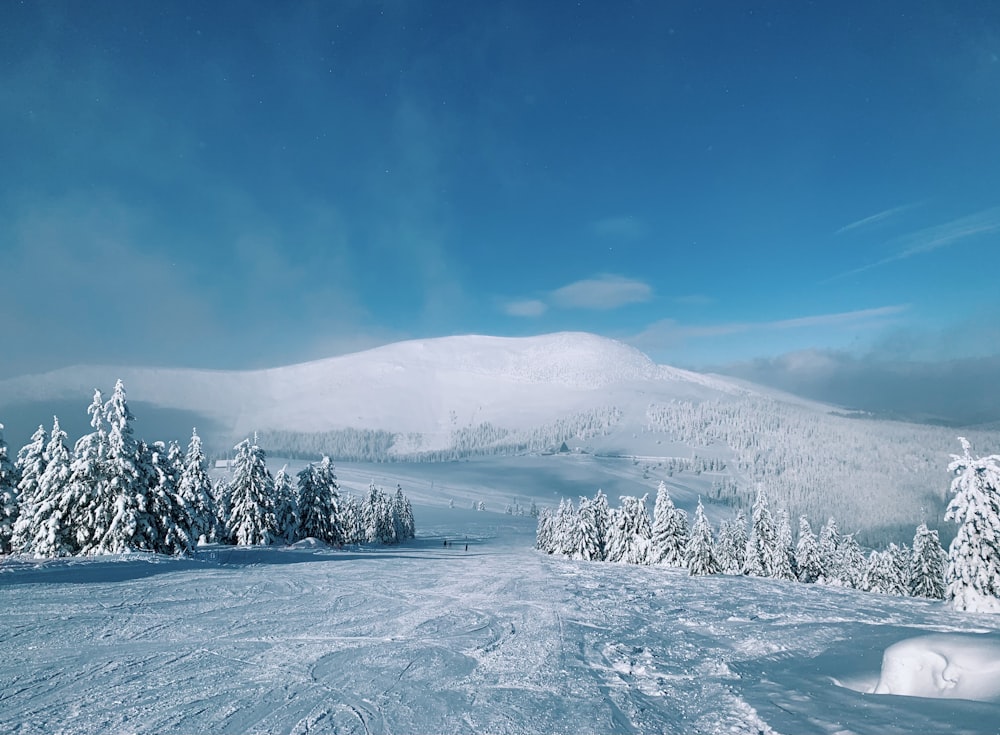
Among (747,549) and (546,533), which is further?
(546,533)

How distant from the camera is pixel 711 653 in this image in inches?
439

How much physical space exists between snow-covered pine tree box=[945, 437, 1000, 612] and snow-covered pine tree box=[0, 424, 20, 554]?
169 feet

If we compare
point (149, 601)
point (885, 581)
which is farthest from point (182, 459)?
point (885, 581)

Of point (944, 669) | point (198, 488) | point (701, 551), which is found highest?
point (944, 669)

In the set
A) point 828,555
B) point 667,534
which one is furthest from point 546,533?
point 828,555

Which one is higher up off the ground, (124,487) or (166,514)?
(124,487)

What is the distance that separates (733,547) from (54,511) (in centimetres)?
A: 5621

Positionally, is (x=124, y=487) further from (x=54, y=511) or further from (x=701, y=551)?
(x=701, y=551)

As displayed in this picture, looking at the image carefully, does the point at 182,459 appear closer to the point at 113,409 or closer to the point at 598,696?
the point at 113,409

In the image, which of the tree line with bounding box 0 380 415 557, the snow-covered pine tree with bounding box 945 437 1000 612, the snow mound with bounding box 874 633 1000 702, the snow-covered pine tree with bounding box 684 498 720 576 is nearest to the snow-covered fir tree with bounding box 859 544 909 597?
the snow-covered pine tree with bounding box 684 498 720 576

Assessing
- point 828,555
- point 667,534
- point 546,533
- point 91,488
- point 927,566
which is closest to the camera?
point 91,488

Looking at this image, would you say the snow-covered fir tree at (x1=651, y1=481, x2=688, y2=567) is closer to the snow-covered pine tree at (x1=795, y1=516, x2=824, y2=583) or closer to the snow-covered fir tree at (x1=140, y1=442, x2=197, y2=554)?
the snow-covered pine tree at (x1=795, y1=516, x2=824, y2=583)

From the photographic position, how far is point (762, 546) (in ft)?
159

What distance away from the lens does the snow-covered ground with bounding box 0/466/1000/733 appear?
718 centimetres
